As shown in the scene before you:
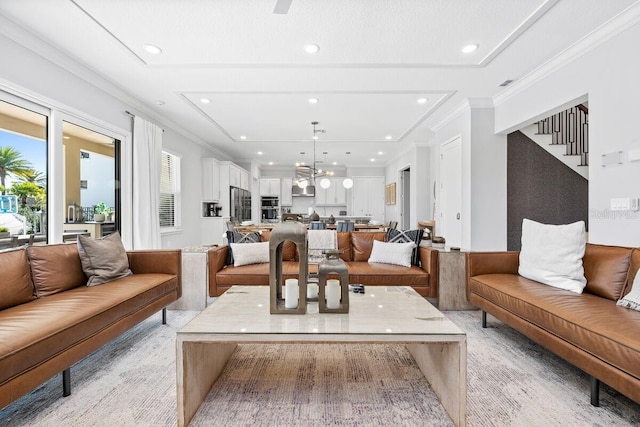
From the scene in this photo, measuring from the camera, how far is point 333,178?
11.0m

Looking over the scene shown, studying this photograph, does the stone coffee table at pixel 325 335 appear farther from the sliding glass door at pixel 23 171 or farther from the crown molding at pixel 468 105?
the crown molding at pixel 468 105

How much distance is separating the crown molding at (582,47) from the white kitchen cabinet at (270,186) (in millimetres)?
7730

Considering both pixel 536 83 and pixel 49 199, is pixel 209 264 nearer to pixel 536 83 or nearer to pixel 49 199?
pixel 49 199

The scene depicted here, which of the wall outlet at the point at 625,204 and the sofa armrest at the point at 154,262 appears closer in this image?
the wall outlet at the point at 625,204

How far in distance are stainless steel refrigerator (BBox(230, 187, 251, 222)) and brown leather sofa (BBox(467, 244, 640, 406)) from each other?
19.6ft

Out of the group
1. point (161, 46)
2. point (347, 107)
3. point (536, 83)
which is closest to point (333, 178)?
point (347, 107)

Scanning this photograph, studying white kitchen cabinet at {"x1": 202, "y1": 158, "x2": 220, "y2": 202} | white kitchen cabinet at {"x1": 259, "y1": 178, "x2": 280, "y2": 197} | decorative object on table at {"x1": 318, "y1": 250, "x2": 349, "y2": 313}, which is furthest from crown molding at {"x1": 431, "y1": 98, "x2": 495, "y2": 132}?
white kitchen cabinet at {"x1": 259, "y1": 178, "x2": 280, "y2": 197}

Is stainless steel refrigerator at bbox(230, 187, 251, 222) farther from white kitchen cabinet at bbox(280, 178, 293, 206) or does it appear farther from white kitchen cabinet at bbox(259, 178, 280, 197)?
white kitchen cabinet at bbox(280, 178, 293, 206)

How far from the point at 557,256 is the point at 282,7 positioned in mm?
2837

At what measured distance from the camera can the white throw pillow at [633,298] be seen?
1950mm

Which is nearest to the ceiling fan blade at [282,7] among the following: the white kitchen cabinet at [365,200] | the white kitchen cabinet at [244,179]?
the white kitchen cabinet at [244,179]

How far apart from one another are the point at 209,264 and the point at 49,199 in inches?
67.8

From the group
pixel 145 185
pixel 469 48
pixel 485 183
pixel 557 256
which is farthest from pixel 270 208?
pixel 557 256

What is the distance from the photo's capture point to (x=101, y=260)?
2.73 m
